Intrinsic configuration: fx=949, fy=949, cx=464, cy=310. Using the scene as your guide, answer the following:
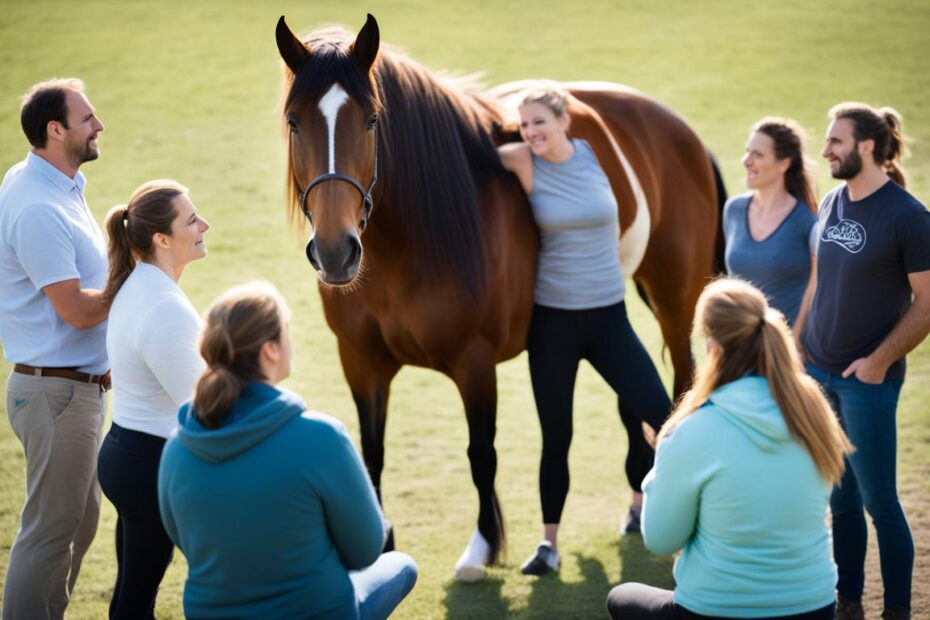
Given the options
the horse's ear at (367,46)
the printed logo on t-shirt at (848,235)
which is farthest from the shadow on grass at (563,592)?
the horse's ear at (367,46)

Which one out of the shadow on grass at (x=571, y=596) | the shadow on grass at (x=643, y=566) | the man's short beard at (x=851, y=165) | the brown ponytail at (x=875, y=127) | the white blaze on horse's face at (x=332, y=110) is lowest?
the shadow on grass at (x=643, y=566)

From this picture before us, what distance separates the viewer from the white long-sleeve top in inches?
108

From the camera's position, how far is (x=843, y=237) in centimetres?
349

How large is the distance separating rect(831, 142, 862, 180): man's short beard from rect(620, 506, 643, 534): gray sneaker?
2.05 m

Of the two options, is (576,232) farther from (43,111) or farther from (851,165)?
(43,111)

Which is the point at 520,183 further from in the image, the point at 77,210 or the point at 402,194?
the point at 77,210

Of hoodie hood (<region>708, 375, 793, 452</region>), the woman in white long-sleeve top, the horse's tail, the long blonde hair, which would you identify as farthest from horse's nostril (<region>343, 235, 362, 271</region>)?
the horse's tail

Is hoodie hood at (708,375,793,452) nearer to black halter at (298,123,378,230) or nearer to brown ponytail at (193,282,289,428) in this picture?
brown ponytail at (193,282,289,428)

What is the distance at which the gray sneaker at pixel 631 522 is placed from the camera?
476 cm

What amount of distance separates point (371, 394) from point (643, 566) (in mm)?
1472

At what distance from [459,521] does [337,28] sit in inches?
101

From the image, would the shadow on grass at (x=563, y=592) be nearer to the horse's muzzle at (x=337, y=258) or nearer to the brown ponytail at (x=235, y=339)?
the horse's muzzle at (x=337, y=258)

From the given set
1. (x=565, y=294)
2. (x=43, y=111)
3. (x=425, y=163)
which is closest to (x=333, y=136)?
(x=425, y=163)

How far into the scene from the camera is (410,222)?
3947 mm
